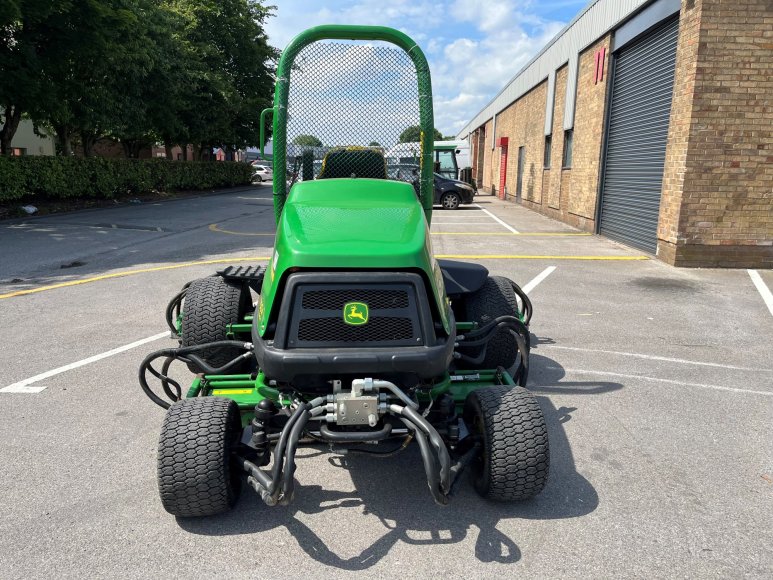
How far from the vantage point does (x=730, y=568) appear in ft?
9.14

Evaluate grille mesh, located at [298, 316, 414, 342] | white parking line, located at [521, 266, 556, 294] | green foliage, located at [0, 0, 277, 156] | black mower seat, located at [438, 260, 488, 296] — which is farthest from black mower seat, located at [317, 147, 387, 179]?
green foliage, located at [0, 0, 277, 156]

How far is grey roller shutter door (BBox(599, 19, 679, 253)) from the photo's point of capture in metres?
11.3

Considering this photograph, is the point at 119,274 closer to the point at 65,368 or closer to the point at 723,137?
the point at 65,368

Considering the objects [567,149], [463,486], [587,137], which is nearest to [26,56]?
[587,137]

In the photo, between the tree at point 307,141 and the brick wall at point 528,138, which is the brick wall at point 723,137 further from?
the brick wall at point 528,138

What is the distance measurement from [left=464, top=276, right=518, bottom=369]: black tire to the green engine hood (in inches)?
49.6

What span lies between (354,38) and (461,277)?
74.5 inches

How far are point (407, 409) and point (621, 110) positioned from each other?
12.8 metres

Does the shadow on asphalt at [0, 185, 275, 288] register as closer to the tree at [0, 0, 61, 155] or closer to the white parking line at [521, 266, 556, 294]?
the tree at [0, 0, 61, 155]

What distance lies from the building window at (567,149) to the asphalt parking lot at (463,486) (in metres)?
11.4

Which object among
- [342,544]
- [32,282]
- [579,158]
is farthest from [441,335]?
[579,158]

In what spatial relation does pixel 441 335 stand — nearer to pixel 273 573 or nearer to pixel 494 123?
pixel 273 573

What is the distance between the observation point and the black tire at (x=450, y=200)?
22844mm

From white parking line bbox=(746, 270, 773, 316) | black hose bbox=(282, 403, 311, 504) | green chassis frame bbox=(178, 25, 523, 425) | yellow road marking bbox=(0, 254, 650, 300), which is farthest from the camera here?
yellow road marking bbox=(0, 254, 650, 300)
